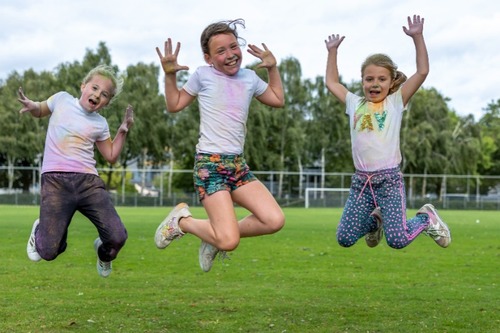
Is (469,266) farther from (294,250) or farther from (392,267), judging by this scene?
(294,250)

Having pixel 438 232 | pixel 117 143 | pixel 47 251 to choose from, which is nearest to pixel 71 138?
pixel 117 143

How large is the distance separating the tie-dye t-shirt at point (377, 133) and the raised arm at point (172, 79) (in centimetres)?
177

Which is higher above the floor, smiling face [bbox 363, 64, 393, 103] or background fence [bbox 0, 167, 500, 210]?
smiling face [bbox 363, 64, 393, 103]

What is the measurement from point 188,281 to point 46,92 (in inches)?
2103

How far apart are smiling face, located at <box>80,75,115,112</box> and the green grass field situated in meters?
2.54

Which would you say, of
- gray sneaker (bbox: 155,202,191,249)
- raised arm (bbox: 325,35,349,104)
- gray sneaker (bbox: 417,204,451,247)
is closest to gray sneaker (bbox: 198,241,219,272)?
gray sneaker (bbox: 155,202,191,249)

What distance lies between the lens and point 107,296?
1059 centimetres

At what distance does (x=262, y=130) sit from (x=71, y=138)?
57.1 metres

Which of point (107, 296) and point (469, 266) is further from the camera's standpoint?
point (469, 266)

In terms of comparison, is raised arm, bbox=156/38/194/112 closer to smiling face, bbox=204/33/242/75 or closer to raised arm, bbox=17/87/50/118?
smiling face, bbox=204/33/242/75

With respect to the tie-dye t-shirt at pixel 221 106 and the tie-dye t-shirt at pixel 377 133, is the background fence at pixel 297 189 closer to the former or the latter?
the tie-dye t-shirt at pixel 377 133

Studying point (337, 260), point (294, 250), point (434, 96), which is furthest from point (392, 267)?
point (434, 96)

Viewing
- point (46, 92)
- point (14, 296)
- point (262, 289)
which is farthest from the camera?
point (46, 92)

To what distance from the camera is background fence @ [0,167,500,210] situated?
60.0 m
